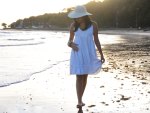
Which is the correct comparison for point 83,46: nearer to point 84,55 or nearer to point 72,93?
point 84,55

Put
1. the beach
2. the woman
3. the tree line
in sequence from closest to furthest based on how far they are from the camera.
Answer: the woman, the beach, the tree line

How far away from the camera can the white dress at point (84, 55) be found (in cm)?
625

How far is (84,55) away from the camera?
6.27 meters

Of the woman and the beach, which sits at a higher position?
the woman

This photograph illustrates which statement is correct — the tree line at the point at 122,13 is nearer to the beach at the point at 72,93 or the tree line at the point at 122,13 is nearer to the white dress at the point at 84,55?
the beach at the point at 72,93

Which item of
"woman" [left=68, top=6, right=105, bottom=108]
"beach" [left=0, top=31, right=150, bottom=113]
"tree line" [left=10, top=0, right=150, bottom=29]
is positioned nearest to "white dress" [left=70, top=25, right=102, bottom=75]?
"woman" [left=68, top=6, right=105, bottom=108]

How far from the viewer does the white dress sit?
625 centimetres

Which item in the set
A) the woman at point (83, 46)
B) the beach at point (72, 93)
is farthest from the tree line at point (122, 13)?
the woman at point (83, 46)

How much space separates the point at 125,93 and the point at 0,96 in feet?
7.81

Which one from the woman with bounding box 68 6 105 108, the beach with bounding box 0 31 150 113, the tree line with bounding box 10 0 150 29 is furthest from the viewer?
the tree line with bounding box 10 0 150 29

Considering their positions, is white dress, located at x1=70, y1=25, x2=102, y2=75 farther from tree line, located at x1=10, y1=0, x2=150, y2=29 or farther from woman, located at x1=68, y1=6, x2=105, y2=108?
tree line, located at x1=10, y1=0, x2=150, y2=29

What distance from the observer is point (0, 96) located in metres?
7.75

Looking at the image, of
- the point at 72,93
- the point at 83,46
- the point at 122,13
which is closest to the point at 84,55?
the point at 83,46

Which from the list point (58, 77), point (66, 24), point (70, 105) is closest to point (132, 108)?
point (70, 105)
